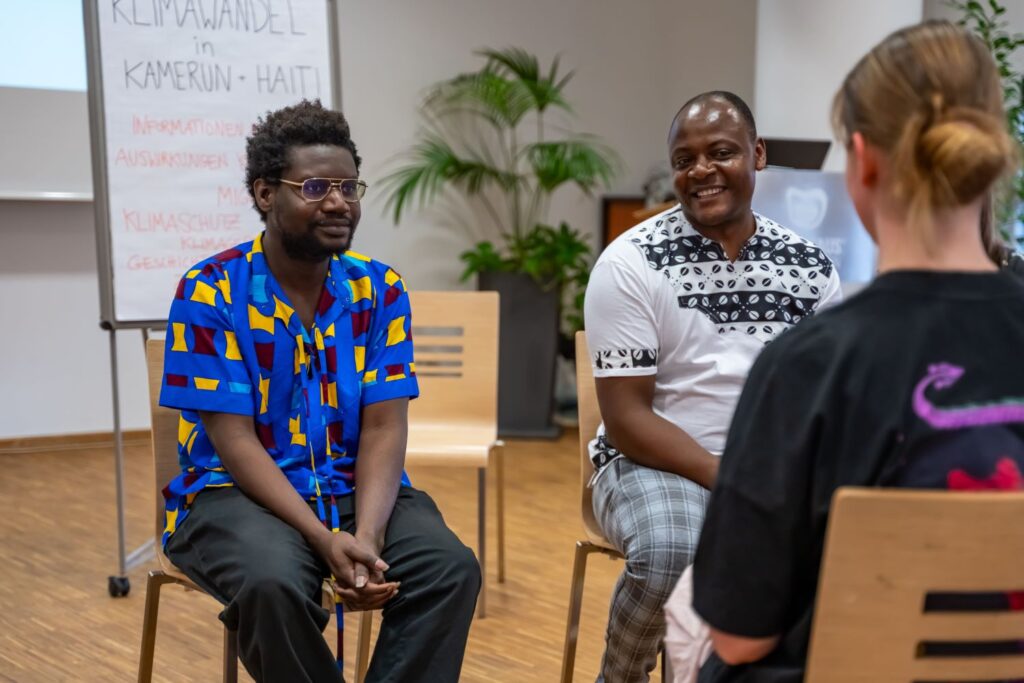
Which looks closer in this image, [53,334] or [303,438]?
[303,438]

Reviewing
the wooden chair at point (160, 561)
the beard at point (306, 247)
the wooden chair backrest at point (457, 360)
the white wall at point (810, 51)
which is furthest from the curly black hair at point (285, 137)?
the white wall at point (810, 51)

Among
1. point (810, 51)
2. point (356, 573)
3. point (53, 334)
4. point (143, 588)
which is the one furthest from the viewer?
point (53, 334)

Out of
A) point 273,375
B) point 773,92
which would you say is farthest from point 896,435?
point 773,92

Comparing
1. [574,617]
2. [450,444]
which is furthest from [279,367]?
[450,444]

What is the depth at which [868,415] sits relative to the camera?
1.01m

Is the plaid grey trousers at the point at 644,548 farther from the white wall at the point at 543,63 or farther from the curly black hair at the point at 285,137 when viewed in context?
the white wall at the point at 543,63

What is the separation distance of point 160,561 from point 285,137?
0.83 m

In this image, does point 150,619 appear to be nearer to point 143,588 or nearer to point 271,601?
point 271,601

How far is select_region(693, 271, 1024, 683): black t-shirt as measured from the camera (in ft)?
3.31

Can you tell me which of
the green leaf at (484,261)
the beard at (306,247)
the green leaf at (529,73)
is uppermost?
the green leaf at (529,73)

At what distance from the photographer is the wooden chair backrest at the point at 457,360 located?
317 cm

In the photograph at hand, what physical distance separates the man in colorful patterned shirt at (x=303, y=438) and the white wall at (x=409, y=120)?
3426 millimetres

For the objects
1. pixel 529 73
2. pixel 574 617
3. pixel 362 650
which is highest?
pixel 529 73

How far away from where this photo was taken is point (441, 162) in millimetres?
5539
